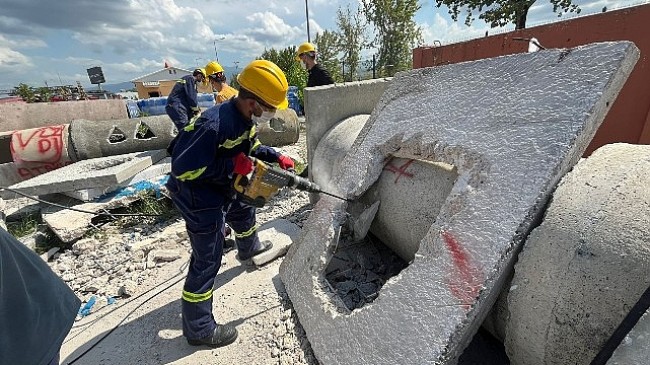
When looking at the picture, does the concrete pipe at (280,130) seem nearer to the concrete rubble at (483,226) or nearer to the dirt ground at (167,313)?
the dirt ground at (167,313)

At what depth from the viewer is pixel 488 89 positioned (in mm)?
1876

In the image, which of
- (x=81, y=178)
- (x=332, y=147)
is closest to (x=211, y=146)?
(x=332, y=147)

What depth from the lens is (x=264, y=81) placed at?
2.17 meters

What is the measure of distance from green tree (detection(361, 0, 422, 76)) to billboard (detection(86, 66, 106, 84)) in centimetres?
1387

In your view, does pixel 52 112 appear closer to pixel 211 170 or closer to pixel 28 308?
pixel 211 170

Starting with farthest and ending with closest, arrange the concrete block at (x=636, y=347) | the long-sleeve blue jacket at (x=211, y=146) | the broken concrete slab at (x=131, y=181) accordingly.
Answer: the broken concrete slab at (x=131, y=181) → the long-sleeve blue jacket at (x=211, y=146) → the concrete block at (x=636, y=347)

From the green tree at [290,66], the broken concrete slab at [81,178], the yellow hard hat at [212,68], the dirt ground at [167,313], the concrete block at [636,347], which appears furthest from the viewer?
the green tree at [290,66]

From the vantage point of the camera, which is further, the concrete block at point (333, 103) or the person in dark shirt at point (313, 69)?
the person in dark shirt at point (313, 69)

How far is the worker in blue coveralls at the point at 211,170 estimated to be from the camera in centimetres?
216

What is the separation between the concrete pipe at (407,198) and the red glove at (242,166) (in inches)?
28.0

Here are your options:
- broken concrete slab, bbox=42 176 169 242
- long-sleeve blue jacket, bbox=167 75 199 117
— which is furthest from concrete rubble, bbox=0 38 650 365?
long-sleeve blue jacket, bbox=167 75 199 117

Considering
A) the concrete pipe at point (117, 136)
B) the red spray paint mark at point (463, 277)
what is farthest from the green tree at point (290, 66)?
the red spray paint mark at point (463, 277)

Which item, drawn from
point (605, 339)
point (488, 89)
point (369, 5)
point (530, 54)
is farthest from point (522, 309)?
point (369, 5)

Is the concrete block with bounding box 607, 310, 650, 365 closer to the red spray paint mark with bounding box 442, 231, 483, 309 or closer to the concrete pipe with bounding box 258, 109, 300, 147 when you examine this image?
the red spray paint mark with bounding box 442, 231, 483, 309
